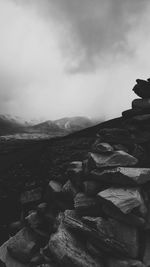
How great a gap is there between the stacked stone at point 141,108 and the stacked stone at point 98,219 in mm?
1270

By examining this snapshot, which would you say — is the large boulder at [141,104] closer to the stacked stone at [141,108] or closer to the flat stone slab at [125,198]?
the stacked stone at [141,108]

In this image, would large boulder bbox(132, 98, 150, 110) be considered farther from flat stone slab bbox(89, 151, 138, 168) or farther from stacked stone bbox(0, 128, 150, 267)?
flat stone slab bbox(89, 151, 138, 168)

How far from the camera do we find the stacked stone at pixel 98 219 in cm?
1339

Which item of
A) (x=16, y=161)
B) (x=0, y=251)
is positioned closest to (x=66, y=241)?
(x=0, y=251)

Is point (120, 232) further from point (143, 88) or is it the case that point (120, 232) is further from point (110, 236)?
point (143, 88)

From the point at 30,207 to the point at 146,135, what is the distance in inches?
419

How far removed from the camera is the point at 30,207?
20562 mm

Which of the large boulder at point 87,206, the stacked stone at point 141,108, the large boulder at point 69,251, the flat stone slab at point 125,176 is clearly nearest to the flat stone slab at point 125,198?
the flat stone slab at point 125,176

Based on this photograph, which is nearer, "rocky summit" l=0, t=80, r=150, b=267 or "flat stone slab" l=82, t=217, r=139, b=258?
"flat stone slab" l=82, t=217, r=139, b=258

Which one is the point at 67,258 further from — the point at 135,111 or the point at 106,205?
the point at 135,111

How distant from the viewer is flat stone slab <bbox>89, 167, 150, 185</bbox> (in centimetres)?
1411

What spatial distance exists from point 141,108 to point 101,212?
7.67 metres

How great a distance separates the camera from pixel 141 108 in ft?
59.0

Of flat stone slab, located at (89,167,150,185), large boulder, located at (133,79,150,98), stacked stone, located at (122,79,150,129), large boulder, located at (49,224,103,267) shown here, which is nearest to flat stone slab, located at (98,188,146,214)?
flat stone slab, located at (89,167,150,185)
